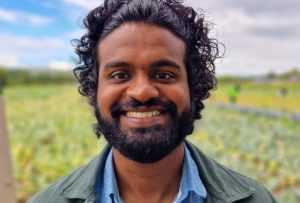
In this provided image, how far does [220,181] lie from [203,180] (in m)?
0.06

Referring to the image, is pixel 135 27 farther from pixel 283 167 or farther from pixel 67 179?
pixel 283 167

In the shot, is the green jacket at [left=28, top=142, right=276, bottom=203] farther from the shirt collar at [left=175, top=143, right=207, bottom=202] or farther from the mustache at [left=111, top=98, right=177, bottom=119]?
the mustache at [left=111, top=98, right=177, bottom=119]

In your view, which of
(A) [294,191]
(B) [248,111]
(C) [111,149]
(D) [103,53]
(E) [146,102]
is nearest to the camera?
(E) [146,102]

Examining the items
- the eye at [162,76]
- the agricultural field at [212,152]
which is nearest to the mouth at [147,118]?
the eye at [162,76]

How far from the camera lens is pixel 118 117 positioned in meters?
1.77

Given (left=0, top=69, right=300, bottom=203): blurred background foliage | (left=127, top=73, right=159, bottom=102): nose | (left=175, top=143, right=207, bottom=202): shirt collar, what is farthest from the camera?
(left=0, top=69, right=300, bottom=203): blurred background foliage

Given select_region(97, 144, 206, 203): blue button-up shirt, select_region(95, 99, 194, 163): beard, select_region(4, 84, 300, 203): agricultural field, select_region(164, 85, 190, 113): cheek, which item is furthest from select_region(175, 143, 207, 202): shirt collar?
select_region(4, 84, 300, 203): agricultural field

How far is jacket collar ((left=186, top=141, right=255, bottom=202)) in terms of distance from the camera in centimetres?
186

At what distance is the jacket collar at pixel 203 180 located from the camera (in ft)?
6.08

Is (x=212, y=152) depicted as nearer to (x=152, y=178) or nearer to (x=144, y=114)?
(x=152, y=178)

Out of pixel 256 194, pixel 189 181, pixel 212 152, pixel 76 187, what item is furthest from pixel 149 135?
pixel 212 152

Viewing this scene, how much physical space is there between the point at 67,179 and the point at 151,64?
57 cm

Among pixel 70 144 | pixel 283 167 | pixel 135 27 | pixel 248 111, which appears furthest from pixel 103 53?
pixel 248 111

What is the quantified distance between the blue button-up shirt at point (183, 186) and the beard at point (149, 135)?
0.44ft
